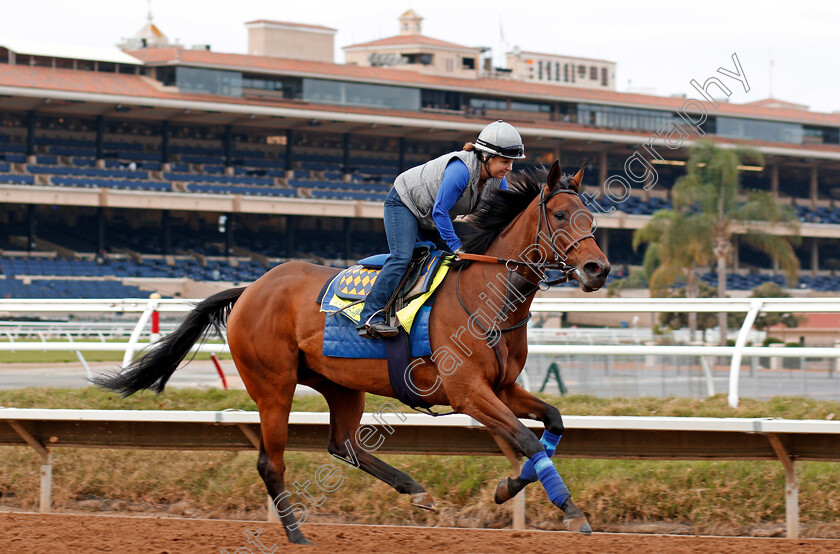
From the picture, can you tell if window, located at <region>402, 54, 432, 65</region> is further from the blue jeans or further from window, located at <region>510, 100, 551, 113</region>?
the blue jeans

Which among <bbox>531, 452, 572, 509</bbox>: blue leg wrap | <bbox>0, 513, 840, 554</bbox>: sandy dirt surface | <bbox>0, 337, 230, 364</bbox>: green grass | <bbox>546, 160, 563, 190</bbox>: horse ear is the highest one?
<bbox>546, 160, 563, 190</bbox>: horse ear

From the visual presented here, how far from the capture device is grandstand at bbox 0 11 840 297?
3500 centimetres

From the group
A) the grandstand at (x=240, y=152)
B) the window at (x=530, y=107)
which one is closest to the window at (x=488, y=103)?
the grandstand at (x=240, y=152)

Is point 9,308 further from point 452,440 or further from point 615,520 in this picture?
point 615,520

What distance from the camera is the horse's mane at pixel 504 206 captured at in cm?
502

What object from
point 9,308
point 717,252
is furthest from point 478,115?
point 9,308

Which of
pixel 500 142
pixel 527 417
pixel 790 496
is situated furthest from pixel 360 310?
pixel 790 496

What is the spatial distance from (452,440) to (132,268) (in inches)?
1185

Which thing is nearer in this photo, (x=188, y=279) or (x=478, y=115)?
(x=188, y=279)

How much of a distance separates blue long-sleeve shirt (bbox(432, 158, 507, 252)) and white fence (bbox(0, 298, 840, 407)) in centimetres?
153

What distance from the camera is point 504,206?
16.6 ft

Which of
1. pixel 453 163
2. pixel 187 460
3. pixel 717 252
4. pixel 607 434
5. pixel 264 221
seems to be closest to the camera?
pixel 453 163

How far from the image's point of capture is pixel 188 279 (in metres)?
34.0

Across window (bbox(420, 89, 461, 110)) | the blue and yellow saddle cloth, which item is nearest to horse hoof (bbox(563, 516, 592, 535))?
the blue and yellow saddle cloth
